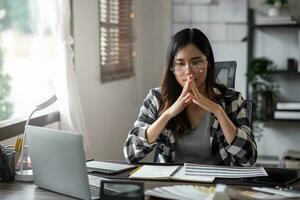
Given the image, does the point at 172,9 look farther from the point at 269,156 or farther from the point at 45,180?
the point at 45,180

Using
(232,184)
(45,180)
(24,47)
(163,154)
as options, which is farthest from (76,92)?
(232,184)

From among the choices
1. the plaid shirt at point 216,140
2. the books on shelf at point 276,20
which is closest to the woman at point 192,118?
the plaid shirt at point 216,140

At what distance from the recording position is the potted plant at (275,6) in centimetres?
384

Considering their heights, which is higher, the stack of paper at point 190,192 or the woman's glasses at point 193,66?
the woman's glasses at point 193,66

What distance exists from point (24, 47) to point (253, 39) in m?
2.08

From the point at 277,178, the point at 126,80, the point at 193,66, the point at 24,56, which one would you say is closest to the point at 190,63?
the point at 193,66

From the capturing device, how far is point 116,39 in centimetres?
376

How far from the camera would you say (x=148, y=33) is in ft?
14.3

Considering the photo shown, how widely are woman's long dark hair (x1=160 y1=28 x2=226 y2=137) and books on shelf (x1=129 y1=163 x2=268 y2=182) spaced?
0.85ft

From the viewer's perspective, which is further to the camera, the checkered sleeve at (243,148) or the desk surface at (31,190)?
the checkered sleeve at (243,148)

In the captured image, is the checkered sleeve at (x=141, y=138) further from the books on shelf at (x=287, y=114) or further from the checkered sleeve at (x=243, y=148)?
the books on shelf at (x=287, y=114)

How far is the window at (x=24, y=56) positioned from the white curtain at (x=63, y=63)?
4cm

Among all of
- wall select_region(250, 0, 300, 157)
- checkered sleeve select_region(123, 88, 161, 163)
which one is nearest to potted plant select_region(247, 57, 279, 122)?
wall select_region(250, 0, 300, 157)

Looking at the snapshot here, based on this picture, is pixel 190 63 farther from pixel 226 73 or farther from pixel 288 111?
pixel 288 111
